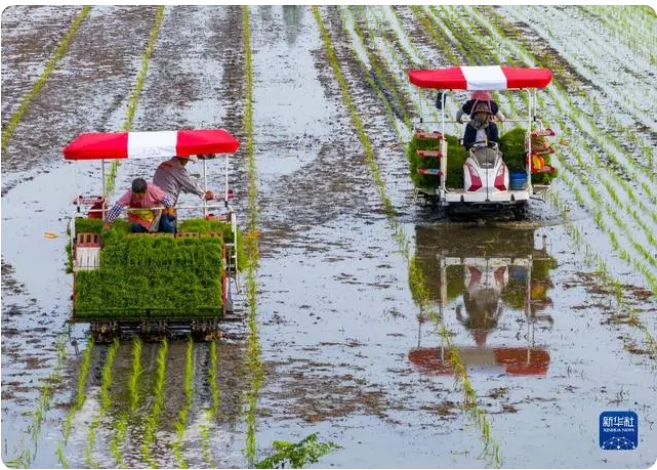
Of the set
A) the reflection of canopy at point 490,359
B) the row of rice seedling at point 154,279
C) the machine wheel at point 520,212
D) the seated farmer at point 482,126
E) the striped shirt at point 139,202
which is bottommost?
the machine wheel at point 520,212

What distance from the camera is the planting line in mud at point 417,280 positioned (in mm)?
14570

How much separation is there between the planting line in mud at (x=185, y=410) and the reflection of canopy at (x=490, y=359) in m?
2.14

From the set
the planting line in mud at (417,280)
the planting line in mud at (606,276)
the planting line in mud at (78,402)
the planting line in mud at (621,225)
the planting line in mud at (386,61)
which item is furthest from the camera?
the planting line in mud at (386,61)

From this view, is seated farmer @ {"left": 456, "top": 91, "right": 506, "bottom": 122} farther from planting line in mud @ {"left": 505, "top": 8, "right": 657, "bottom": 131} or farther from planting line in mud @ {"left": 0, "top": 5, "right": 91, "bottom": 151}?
planting line in mud @ {"left": 0, "top": 5, "right": 91, "bottom": 151}

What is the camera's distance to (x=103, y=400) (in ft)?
50.7

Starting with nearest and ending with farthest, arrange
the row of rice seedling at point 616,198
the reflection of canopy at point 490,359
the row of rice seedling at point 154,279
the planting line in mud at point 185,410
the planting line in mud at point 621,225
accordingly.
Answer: the planting line in mud at point 185,410, the reflection of canopy at point 490,359, the row of rice seedling at point 154,279, the planting line in mud at point 621,225, the row of rice seedling at point 616,198

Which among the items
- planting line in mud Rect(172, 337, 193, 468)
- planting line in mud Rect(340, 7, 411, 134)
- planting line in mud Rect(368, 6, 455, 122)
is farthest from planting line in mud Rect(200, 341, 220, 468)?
planting line in mud Rect(368, 6, 455, 122)

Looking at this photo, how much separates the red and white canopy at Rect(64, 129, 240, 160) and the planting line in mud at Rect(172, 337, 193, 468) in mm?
1910

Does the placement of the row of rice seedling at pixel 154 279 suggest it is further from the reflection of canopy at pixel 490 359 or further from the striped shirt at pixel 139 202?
the reflection of canopy at pixel 490 359

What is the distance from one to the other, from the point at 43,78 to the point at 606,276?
1603 centimetres

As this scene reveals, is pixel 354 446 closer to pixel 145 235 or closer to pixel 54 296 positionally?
pixel 145 235

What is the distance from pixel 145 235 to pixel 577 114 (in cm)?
1431

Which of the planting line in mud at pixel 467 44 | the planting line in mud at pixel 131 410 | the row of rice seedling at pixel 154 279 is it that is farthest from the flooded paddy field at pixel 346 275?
the row of rice seedling at pixel 154 279

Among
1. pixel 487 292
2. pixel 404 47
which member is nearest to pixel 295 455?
pixel 487 292
